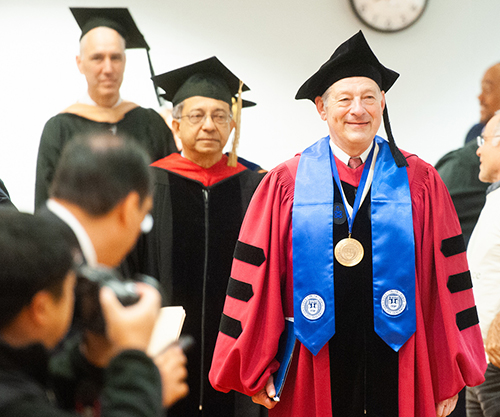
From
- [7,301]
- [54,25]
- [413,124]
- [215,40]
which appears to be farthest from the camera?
[413,124]

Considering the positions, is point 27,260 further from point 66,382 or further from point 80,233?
point 66,382

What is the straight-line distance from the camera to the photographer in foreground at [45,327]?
0.68 m

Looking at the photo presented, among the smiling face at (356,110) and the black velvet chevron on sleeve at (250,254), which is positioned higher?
the smiling face at (356,110)

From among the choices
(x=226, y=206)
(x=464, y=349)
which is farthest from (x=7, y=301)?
(x=226, y=206)

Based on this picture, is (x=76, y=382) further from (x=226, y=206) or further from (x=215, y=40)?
(x=215, y=40)

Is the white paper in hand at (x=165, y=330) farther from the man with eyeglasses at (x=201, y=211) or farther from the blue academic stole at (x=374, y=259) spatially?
the man with eyeglasses at (x=201, y=211)

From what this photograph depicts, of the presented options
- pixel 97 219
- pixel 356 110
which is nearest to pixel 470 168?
pixel 356 110

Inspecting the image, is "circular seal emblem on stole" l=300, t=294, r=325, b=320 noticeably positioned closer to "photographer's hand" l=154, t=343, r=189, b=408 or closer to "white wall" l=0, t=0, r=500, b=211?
"photographer's hand" l=154, t=343, r=189, b=408

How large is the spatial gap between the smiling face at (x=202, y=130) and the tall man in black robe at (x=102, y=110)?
0.30 ft

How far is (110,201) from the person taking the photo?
0.78 m

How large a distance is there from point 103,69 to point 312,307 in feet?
4.11

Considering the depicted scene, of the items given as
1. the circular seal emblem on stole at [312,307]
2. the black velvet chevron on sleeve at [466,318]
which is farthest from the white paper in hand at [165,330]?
the black velvet chevron on sleeve at [466,318]

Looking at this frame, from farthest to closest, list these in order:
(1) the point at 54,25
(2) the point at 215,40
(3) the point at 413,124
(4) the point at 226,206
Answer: (3) the point at 413,124 < (2) the point at 215,40 < (1) the point at 54,25 < (4) the point at 226,206

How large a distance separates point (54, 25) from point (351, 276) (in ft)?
8.11
